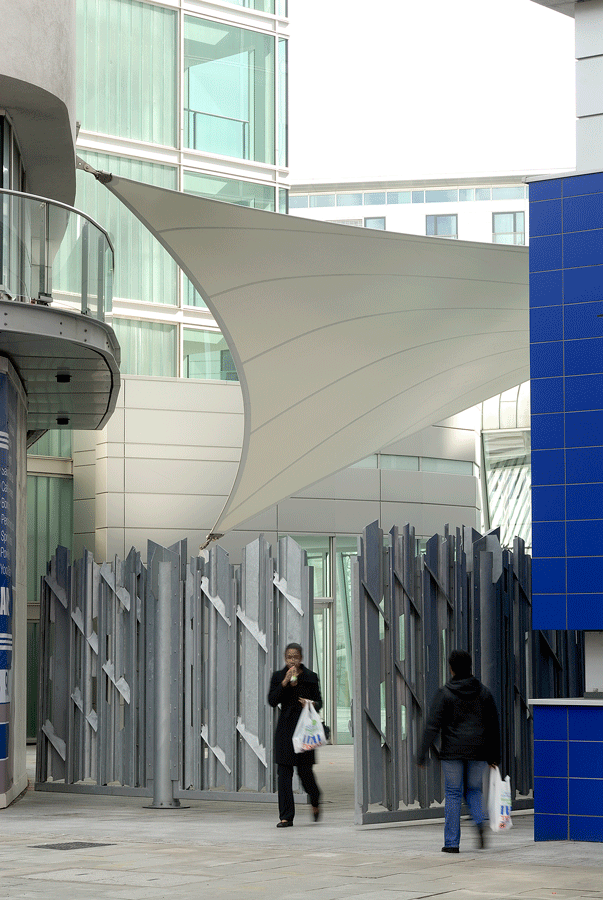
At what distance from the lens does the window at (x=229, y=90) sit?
2741 centimetres

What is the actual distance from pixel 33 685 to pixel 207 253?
45.7ft

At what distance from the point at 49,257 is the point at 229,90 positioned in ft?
49.7

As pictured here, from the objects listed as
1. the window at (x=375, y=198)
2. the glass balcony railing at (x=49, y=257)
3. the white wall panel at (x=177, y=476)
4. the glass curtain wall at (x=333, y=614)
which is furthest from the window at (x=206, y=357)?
the window at (x=375, y=198)

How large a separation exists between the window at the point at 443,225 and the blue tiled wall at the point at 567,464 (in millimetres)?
68456

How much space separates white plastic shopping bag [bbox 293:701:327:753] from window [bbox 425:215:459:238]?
68.5m

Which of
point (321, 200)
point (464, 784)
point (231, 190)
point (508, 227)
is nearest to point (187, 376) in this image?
point (231, 190)

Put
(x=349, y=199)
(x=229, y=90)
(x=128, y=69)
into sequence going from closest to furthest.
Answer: (x=128, y=69), (x=229, y=90), (x=349, y=199)

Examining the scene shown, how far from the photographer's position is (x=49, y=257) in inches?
538

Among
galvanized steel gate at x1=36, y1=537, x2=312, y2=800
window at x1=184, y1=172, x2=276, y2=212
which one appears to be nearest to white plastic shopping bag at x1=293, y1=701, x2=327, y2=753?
galvanized steel gate at x1=36, y1=537, x2=312, y2=800

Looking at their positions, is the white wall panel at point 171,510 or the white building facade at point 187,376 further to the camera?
the white building facade at point 187,376

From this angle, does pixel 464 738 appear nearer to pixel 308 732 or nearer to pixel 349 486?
pixel 308 732

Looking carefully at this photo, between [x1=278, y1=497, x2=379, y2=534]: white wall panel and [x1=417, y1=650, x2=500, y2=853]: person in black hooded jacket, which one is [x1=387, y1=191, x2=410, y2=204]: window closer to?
[x1=278, y1=497, x2=379, y2=534]: white wall panel

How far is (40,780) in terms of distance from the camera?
A: 1498 centimetres

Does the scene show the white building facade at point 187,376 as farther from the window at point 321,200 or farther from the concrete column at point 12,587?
the window at point 321,200
